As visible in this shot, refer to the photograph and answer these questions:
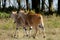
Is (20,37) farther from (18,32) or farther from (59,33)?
(59,33)

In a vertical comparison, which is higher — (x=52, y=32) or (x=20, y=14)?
(x=20, y=14)

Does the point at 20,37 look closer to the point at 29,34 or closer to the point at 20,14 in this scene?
the point at 29,34

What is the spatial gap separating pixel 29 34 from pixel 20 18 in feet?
3.19

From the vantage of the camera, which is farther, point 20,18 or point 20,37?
point 20,18

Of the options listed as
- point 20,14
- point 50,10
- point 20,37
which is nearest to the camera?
point 20,37

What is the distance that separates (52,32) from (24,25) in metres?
1.69

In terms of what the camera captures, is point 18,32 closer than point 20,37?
No

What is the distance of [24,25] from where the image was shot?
472 inches

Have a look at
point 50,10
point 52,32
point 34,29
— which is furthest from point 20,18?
point 50,10

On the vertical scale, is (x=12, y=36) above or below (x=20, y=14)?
below

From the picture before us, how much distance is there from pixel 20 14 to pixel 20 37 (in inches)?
54.6

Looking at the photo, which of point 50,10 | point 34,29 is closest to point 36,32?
point 34,29

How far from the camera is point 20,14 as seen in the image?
40.6 feet

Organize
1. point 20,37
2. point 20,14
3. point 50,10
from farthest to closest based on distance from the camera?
1. point 50,10
2. point 20,14
3. point 20,37
